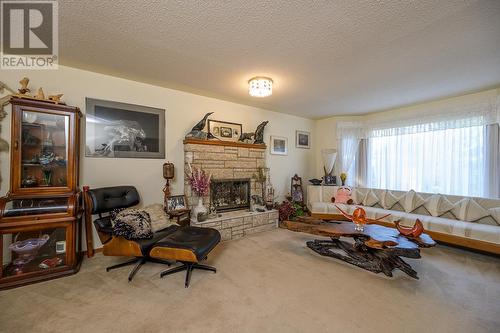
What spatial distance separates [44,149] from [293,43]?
9.88ft

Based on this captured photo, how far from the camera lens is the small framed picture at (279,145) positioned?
4.73 m

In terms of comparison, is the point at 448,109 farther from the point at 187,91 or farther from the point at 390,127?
the point at 187,91

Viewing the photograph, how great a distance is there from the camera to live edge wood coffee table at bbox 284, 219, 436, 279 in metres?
2.24

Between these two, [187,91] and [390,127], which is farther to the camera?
[390,127]

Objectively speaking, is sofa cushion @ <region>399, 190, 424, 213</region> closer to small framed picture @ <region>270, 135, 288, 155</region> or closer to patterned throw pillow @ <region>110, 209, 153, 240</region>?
small framed picture @ <region>270, 135, 288, 155</region>

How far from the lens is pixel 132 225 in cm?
220

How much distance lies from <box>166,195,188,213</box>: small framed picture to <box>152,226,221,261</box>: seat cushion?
682mm

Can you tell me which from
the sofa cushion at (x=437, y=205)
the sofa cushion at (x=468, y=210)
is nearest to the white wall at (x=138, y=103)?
the sofa cushion at (x=437, y=205)

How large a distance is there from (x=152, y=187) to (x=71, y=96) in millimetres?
1565

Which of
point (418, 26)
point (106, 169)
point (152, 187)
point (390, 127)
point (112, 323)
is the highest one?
point (418, 26)

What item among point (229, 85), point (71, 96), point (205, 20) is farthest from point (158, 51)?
point (71, 96)

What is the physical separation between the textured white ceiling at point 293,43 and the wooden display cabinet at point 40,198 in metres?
0.80

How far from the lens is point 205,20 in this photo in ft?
5.73

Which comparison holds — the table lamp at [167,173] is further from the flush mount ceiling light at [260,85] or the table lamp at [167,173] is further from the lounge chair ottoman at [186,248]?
the flush mount ceiling light at [260,85]
